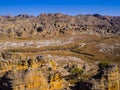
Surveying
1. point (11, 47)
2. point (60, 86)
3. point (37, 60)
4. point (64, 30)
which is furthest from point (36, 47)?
point (60, 86)

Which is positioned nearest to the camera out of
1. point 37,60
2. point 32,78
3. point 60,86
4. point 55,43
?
point 32,78

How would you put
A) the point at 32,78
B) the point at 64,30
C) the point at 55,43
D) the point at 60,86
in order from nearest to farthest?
the point at 32,78, the point at 60,86, the point at 55,43, the point at 64,30

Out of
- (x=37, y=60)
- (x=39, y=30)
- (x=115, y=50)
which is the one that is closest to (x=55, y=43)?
(x=115, y=50)

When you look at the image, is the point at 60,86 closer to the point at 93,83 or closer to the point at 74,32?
the point at 93,83

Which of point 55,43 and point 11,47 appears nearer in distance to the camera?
point 11,47

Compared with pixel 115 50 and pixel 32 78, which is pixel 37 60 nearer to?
pixel 32 78

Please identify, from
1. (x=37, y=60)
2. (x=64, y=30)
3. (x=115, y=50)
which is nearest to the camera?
(x=37, y=60)

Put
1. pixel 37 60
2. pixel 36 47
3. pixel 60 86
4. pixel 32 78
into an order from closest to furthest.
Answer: pixel 32 78 < pixel 60 86 < pixel 37 60 < pixel 36 47

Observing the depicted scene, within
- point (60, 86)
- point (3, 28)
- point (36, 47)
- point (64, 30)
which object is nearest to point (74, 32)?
point (64, 30)

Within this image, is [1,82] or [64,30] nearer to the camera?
[1,82]
